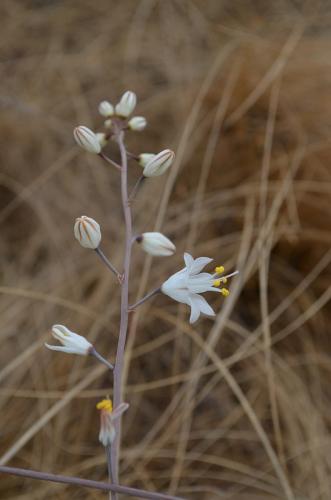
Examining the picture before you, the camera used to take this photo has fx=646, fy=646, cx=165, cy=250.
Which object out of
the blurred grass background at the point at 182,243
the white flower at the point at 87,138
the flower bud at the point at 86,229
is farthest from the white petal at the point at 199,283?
the blurred grass background at the point at 182,243

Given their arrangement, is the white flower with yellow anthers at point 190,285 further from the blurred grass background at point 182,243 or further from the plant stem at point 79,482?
the blurred grass background at point 182,243

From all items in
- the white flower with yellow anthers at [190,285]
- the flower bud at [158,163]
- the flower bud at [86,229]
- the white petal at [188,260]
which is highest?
the flower bud at [158,163]

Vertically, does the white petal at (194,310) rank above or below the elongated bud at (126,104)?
below

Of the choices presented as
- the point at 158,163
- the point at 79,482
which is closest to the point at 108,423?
the point at 79,482

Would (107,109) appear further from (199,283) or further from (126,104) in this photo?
(199,283)

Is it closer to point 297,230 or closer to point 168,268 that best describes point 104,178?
point 168,268

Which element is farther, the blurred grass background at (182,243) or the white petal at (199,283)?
the blurred grass background at (182,243)

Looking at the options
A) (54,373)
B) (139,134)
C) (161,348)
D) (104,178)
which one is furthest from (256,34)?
(54,373)
